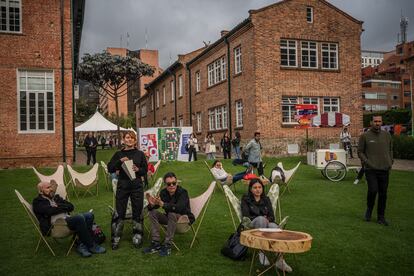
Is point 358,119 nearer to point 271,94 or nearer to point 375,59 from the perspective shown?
point 271,94

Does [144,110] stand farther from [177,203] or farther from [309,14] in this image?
[177,203]

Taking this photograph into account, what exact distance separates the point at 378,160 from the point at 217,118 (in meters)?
21.7

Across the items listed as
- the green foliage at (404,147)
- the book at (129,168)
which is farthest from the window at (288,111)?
the book at (129,168)

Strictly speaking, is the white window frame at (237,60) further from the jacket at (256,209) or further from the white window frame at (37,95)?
the jacket at (256,209)

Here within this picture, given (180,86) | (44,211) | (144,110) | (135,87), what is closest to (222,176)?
(44,211)

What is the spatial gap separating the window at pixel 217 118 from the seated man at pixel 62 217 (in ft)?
71.6

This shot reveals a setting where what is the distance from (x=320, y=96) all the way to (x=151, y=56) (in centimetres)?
7705

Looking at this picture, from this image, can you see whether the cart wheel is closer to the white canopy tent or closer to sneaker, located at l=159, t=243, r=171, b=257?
sneaker, located at l=159, t=243, r=171, b=257

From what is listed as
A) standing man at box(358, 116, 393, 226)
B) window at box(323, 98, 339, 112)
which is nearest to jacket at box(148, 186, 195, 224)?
standing man at box(358, 116, 393, 226)

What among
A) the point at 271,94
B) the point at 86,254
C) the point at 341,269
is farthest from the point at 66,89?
the point at 341,269

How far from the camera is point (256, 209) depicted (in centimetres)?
586

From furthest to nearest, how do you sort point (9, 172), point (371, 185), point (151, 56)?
point (151, 56)
point (9, 172)
point (371, 185)

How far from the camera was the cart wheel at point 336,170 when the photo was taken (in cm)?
1363

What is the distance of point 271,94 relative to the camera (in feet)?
75.6
